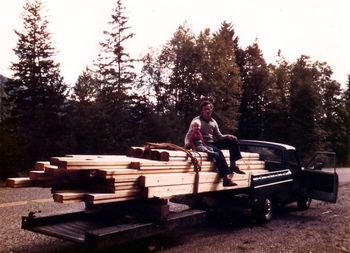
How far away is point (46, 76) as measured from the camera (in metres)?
38.1

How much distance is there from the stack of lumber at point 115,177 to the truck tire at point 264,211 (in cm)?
235

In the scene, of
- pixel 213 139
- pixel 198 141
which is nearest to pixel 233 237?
pixel 198 141

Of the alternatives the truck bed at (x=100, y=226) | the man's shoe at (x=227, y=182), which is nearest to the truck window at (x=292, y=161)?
the man's shoe at (x=227, y=182)

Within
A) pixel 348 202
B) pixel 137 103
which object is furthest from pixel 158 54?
pixel 348 202

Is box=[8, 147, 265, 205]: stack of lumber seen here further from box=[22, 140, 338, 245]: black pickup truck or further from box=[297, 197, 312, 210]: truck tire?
box=[297, 197, 312, 210]: truck tire

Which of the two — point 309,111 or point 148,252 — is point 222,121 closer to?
point 309,111

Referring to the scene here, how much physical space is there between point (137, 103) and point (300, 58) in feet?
100.0

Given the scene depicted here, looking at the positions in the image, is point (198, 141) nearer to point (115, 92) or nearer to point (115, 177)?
point (115, 177)

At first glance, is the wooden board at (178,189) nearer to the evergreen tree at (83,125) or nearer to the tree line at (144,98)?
the tree line at (144,98)

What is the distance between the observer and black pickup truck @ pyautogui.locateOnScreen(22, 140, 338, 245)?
234 inches

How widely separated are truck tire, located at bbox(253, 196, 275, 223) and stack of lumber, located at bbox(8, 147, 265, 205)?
2.35 m

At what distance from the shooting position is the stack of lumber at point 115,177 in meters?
5.73

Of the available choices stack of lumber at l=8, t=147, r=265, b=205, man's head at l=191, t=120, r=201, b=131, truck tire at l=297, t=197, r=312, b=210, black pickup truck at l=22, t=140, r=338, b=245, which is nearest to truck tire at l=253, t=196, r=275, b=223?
black pickup truck at l=22, t=140, r=338, b=245

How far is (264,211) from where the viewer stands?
9.43 m
